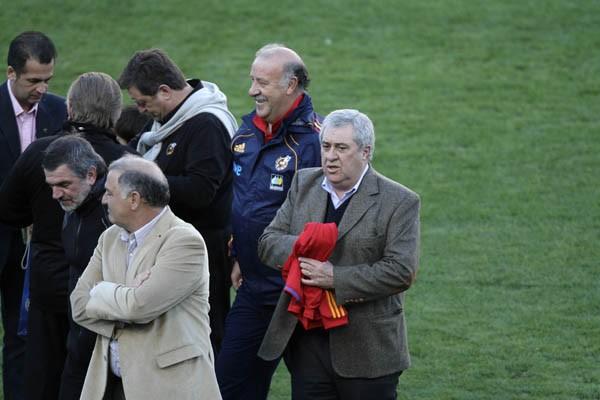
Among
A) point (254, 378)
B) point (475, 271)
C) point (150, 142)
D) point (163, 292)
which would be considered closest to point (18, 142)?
point (150, 142)

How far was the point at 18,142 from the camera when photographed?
7.92m

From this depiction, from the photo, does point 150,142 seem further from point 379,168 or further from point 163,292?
point 379,168

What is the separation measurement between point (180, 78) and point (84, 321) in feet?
6.26

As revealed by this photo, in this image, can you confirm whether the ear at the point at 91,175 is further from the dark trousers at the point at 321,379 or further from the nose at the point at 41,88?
the nose at the point at 41,88

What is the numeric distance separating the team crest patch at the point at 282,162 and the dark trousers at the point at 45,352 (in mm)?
1462

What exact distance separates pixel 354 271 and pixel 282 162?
109 centimetres

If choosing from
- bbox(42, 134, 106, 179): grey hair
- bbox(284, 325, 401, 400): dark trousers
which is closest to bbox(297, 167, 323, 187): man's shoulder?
bbox(284, 325, 401, 400): dark trousers

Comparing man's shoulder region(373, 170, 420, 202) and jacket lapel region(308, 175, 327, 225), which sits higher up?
man's shoulder region(373, 170, 420, 202)

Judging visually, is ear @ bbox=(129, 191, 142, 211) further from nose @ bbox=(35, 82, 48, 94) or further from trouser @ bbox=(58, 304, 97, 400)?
nose @ bbox=(35, 82, 48, 94)

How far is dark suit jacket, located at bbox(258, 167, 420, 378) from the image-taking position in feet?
18.6

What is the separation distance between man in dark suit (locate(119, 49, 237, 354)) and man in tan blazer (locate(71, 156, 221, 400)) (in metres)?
1.22

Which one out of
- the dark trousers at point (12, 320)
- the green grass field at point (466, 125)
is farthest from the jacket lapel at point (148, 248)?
the green grass field at point (466, 125)

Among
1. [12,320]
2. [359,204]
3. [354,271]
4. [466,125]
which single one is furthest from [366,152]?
[466,125]

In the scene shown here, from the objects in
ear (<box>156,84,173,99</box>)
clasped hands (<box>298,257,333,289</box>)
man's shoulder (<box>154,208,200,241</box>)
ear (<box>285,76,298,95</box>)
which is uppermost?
ear (<box>285,76,298,95</box>)
